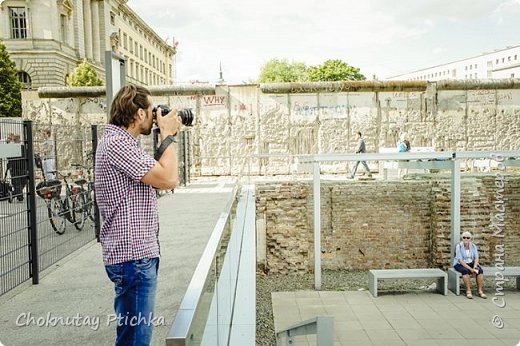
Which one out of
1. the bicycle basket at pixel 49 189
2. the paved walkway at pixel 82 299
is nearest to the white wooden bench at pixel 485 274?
the paved walkway at pixel 82 299

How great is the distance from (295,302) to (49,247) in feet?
24.4

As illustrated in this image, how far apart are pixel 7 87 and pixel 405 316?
29.0 m

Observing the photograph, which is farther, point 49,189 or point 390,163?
point 390,163

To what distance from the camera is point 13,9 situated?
3681 cm

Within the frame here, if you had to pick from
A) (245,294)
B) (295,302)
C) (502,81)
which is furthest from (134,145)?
(502,81)

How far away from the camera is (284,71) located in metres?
75.3

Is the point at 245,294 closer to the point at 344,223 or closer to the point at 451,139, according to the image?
the point at 344,223

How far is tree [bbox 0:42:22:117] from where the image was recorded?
99.5ft

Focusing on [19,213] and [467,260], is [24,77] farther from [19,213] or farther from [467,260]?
[19,213]

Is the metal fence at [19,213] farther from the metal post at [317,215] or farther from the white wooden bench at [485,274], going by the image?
the white wooden bench at [485,274]

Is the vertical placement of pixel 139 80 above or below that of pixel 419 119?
above

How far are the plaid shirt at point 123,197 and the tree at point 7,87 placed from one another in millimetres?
31309

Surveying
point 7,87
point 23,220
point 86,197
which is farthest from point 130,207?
point 7,87

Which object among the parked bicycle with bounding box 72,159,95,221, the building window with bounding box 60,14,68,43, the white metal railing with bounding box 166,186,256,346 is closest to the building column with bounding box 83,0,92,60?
the building window with bounding box 60,14,68,43
